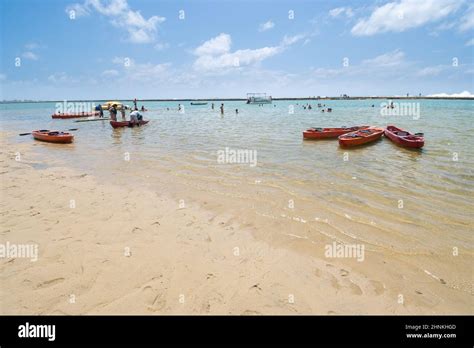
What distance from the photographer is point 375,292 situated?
3691mm

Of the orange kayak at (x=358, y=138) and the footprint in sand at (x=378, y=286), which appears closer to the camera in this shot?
the footprint in sand at (x=378, y=286)

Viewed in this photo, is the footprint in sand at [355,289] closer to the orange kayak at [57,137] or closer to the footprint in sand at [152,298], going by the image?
the footprint in sand at [152,298]

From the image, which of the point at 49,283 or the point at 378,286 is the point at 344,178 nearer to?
the point at 378,286

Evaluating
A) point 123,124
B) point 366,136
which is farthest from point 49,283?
point 123,124

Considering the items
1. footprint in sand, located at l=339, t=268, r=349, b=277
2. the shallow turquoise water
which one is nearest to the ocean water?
the shallow turquoise water

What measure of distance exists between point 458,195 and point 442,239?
3.21 meters

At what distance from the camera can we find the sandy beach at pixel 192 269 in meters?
3.42

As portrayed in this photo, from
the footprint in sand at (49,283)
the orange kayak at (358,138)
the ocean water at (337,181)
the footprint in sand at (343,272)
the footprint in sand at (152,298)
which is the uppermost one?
the orange kayak at (358,138)

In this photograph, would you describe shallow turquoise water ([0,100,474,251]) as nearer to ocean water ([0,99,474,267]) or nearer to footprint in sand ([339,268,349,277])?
ocean water ([0,99,474,267])

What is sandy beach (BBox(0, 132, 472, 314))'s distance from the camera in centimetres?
342

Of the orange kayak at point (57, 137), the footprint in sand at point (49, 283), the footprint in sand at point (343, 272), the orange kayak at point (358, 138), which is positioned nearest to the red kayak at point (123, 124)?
the orange kayak at point (57, 137)

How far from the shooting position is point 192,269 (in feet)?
13.6
